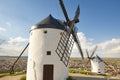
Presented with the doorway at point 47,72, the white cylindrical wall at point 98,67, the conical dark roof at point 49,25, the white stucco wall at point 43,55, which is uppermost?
the conical dark roof at point 49,25

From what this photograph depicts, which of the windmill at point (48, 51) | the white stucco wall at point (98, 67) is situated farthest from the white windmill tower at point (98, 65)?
the windmill at point (48, 51)

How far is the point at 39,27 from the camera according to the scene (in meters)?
18.6

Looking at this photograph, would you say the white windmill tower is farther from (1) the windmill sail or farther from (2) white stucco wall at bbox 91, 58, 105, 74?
(1) the windmill sail

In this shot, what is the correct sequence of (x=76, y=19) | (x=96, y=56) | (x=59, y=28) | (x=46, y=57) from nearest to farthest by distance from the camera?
(x=46, y=57)
(x=59, y=28)
(x=76, y=19)
(x=96, y=56)

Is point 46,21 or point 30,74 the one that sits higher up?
point 46,21

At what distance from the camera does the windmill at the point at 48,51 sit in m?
17.6

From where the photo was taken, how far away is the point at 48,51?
1792cm

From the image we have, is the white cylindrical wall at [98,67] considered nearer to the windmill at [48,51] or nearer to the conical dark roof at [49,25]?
the windmill at [48,51]

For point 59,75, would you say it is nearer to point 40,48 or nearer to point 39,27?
point 40,48

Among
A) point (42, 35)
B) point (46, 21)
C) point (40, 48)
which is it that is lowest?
point (40, 48)

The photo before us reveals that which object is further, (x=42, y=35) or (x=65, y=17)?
(x=65, y=17)

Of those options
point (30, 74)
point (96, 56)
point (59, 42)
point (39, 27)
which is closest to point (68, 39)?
point (59, 42)

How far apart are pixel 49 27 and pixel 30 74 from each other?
625 cm

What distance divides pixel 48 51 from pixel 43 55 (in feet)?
2.53
